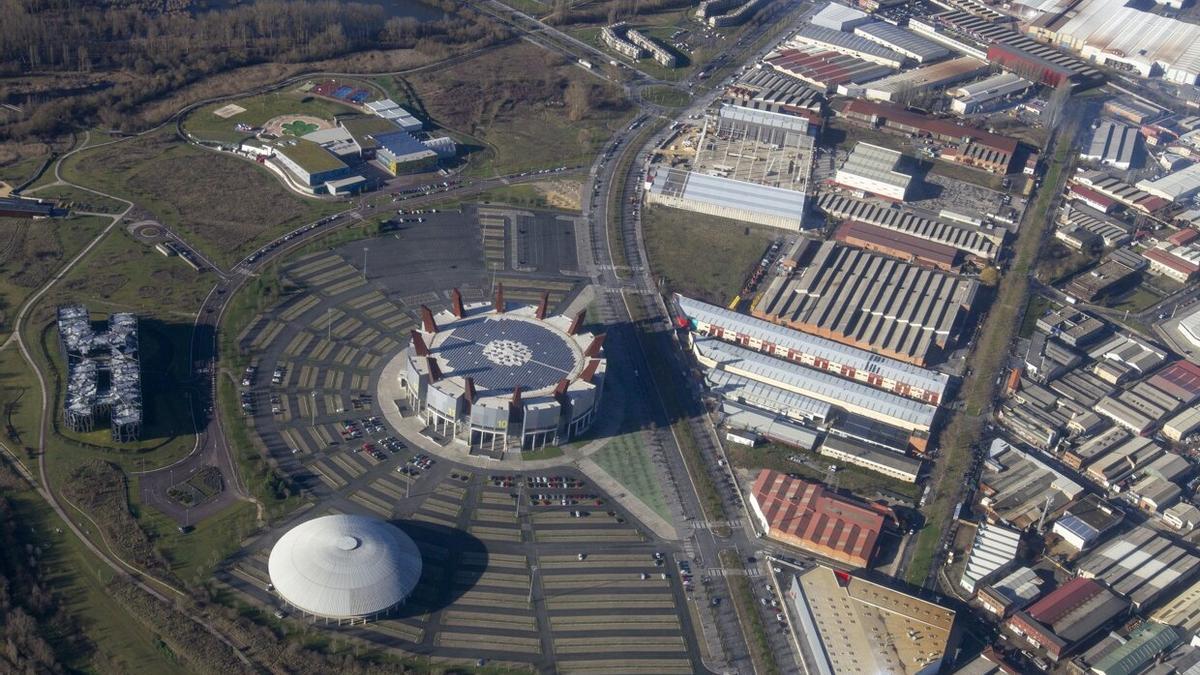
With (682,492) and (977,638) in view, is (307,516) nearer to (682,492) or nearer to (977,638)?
(682,492)

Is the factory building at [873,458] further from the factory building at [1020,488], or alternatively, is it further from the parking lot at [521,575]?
the parking lot at [521,575]

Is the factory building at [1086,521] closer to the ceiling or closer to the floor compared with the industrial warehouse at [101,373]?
closer to the ceiling

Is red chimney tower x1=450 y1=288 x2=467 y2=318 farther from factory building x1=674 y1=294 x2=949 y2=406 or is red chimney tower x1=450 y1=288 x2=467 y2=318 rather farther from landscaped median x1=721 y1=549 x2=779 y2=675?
landscaped median x1=721 y1=549 x2=779 y2=675

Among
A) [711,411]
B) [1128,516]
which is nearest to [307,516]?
[711,411]

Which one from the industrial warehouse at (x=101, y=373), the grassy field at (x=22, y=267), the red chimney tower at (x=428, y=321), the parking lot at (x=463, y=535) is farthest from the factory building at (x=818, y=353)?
the grassy field at (x=22, y=267)

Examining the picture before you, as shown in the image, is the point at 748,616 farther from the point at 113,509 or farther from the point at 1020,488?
the point at 113,509

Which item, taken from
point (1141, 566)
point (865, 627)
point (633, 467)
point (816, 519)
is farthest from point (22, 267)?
point (1141, 566)
